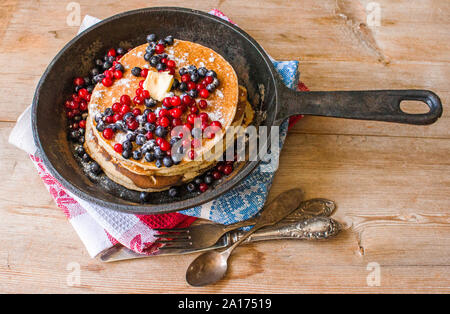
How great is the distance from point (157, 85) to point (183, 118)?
166mm

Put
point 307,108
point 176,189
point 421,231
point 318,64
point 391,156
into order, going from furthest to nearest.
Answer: point 318,64
point 391,156
point 421,231
point 176,189
point 307,108

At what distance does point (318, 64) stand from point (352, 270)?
1063 millimetres

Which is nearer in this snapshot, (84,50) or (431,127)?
(84,50)

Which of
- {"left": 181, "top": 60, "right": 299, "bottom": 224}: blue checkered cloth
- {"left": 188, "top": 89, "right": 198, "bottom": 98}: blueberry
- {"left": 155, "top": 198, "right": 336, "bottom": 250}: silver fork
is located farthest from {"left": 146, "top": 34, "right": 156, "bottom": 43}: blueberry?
{"left": 155, "top": 198, "right": 336, "bottom": 250}: silver fork

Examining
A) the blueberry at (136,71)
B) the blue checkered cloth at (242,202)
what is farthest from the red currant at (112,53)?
Result: the blue checkered cloth at (242,202)

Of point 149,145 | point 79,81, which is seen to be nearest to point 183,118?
point 149,145

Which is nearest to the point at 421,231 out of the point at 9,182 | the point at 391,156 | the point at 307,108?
the point at 391,156

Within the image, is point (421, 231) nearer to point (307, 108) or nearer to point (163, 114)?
point (307, 108)

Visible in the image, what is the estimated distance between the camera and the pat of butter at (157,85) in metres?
1.53

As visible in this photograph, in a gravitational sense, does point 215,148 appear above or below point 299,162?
above

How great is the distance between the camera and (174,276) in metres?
1.71

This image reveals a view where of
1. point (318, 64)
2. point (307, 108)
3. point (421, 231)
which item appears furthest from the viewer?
point (318, 64)

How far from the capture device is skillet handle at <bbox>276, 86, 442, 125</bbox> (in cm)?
A: 142

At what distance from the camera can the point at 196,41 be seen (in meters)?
1.86
